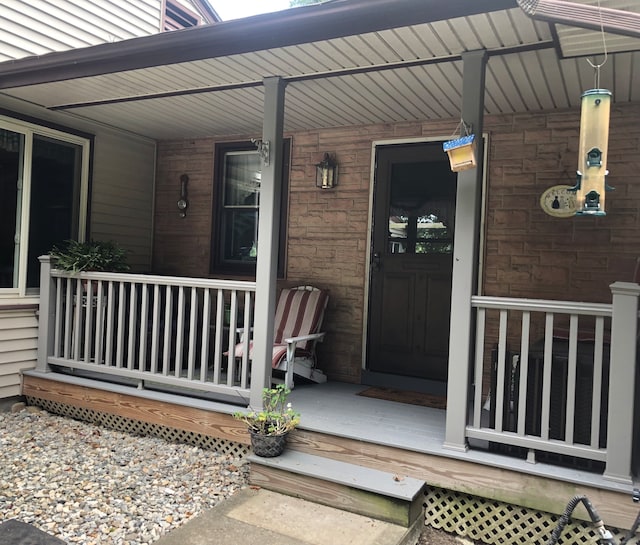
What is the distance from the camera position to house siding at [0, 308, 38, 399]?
4.36 m

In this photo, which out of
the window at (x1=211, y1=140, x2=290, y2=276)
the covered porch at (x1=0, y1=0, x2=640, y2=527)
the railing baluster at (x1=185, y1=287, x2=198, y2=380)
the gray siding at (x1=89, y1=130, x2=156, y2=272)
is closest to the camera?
the covered porch at (x1=0, y1=0, x2=640, y2=527)

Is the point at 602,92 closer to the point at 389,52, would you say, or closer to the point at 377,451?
the point at 389,52

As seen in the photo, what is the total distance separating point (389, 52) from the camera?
3021mm

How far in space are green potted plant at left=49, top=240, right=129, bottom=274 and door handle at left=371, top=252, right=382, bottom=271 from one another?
7.47ft

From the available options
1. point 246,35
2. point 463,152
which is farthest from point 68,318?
point 463,152

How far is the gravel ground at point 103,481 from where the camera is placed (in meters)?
2.73

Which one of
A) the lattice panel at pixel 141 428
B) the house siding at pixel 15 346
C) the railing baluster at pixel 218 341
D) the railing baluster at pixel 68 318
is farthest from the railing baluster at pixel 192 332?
the house siding at pixel 15 346

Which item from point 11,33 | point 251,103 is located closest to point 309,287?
point 251,103

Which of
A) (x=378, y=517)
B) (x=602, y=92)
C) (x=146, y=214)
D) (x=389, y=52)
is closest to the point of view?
(x=602, y=92)

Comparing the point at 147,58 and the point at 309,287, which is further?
the point at 309,287

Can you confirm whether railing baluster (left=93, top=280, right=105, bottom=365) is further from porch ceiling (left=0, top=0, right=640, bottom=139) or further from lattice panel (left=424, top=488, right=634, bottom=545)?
lattice panel (left=424, top=488, right=634, bottom=545)

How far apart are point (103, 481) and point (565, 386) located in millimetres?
2757

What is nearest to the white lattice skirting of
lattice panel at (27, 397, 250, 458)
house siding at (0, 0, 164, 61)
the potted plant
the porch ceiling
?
the potted plant

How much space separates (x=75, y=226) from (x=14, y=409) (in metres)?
1.71
